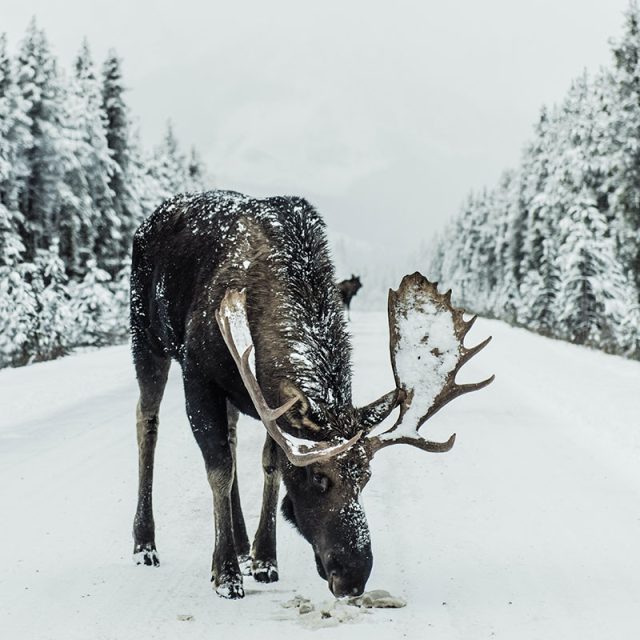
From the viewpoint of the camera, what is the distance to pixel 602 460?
778 cm

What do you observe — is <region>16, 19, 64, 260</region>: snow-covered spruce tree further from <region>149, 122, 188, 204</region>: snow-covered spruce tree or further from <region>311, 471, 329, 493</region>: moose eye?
<region>311, 471, 329, 493</region>: moose eye

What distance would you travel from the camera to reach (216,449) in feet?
14.7

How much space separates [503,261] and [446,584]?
64.3 metres

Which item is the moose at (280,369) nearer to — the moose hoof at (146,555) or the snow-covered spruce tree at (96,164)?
the moose hoof at (146,555)

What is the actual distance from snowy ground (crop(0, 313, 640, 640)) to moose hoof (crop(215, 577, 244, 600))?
0.23ft

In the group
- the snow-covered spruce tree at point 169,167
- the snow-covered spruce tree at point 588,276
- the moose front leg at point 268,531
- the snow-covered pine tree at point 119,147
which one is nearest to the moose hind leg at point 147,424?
the moose front leg at point 268,531

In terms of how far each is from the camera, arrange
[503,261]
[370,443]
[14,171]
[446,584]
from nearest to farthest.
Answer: [370,443], [446,584], [14,171], [503,261]

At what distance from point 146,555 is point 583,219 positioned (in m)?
33.3

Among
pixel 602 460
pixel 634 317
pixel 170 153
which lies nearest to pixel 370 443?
pixel 602 460

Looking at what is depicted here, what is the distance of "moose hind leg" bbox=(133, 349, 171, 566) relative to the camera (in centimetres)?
517

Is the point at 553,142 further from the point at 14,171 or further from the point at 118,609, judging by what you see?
the point at 118,609

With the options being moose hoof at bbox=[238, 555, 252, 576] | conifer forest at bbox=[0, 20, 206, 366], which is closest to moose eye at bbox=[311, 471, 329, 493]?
moose hoof at bbox=[238, 555, 252, 576]

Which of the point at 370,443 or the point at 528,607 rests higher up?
the point at 370,443

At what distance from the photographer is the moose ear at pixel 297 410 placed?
3.74 meters
